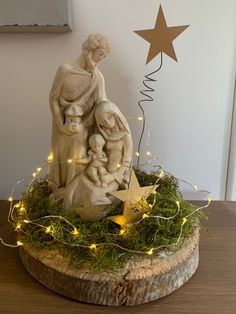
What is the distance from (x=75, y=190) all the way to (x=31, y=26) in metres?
0.48

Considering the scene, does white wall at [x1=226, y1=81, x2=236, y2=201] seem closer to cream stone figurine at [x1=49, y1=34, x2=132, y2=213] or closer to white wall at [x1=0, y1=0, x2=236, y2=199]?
white wall at [x1=0, y1=0, x2=236, y2=199]

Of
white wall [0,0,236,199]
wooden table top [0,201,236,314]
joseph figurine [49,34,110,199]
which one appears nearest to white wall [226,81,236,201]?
white wall [0,0,236,199]

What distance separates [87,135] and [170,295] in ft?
1.21

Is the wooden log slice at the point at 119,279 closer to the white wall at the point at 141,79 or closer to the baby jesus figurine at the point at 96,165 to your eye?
the baby jesus figurine at the point at 96,165

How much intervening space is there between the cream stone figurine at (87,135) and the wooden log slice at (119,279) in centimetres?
14

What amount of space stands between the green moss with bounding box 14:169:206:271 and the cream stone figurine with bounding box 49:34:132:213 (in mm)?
47

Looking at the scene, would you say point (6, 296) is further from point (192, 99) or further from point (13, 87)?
point (192, 99)

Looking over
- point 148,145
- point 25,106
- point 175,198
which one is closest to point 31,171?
point 25,106

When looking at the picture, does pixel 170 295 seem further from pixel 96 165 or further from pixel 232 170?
pixel 232 170

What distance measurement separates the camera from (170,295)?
64 cm

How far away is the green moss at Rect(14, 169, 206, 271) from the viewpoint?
0.63m

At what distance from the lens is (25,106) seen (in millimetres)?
1033

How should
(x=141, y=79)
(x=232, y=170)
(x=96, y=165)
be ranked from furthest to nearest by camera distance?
(x=232, y=170)
(x=141, y=79)
(x=96, y=165)

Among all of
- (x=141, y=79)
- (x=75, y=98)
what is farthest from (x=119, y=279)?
(x=141, y=79)
